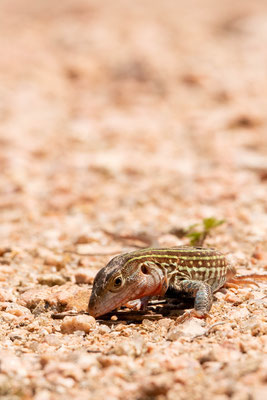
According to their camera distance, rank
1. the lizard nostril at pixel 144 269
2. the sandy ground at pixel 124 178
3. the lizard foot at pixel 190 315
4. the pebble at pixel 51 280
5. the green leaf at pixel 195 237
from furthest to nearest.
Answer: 1. the green leaf at pixel 195 237
2. the pebble at pixel 51 280
3. the lizard nostril at pixel 144 269
4. the lizard foot at pixel 190 315
5. the sandy ground at pixel 124 178

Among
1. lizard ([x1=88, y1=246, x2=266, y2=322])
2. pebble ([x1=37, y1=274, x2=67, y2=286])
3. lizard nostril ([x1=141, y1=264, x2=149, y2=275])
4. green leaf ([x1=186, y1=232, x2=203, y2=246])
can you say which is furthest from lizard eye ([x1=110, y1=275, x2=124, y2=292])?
green leaf ([x1=186, y1=232, x2=203, y2=246])

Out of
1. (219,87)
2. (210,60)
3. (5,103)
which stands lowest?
(5,103)

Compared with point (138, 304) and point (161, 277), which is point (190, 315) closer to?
point (161, 277)

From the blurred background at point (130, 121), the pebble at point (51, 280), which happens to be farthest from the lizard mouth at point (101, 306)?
the blurred background at point (130, 121)

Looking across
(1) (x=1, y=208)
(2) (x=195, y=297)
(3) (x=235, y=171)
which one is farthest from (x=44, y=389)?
(3) (x=235, y=171)

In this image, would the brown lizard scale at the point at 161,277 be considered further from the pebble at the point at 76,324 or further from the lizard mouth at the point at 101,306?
the pebble at the point at 76,324

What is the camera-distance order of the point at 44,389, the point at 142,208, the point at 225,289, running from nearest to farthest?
the point at 44,389
the point at 225,289
the point at 142,208

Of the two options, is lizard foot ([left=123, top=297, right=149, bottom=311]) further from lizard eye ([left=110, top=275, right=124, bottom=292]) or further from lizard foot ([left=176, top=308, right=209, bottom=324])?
lizard foot ([left=176, top=308, right=209, bottom=324])

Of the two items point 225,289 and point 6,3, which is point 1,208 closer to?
point 225,289
